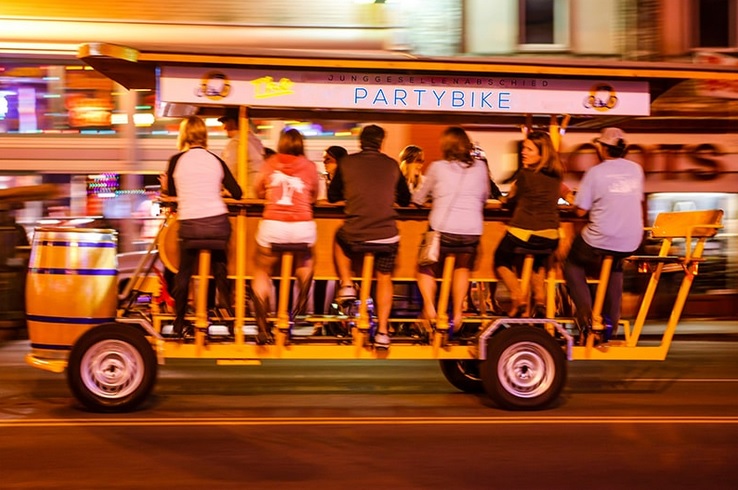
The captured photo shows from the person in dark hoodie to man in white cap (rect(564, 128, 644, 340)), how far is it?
223cm

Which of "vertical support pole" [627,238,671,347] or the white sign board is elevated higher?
the white sign board

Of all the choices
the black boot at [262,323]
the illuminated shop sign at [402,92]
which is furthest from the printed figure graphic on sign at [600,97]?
the black boot at [262,323]

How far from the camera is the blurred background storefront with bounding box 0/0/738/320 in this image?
15.6 meters

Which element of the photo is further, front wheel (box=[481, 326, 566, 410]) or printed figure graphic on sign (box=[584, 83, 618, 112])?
printed figure graphic on sign (box=[584, 83, 618, 112])

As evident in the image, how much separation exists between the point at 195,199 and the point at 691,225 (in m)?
4.12

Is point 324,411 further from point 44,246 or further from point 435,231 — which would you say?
point 44,246

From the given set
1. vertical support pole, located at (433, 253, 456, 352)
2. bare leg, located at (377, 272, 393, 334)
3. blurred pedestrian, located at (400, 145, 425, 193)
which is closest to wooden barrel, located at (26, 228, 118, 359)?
bare leg, located at (377, 272, 393, 334)

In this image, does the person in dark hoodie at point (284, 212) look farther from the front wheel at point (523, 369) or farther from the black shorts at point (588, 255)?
the black shorts at point (588, 255)

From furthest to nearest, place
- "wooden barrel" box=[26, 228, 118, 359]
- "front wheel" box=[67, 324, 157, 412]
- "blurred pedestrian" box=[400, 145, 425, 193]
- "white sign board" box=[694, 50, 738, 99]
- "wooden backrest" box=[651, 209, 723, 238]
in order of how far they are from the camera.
→ 1. "white sign board" box=[694, 50, 738, 99]
2. "blurred pedestrian" box=[400, 145, 425, 193]
3. "wooden backrest" box=[651, 209, 723, 238]
4. "wooden barrel" box=[26, 228, 118, 359]
5. "front wheel" box=[67, 324, 157, 412]

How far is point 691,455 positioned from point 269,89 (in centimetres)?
424

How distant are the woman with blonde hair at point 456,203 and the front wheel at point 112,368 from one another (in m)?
2.33

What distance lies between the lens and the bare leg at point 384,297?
824 centimetres

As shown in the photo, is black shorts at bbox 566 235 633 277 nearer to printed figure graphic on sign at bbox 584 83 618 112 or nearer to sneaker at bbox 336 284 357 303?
printed figure graphic on sign at bbox 584 83 618 112

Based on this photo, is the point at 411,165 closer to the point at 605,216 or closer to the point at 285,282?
the point at 605,216
